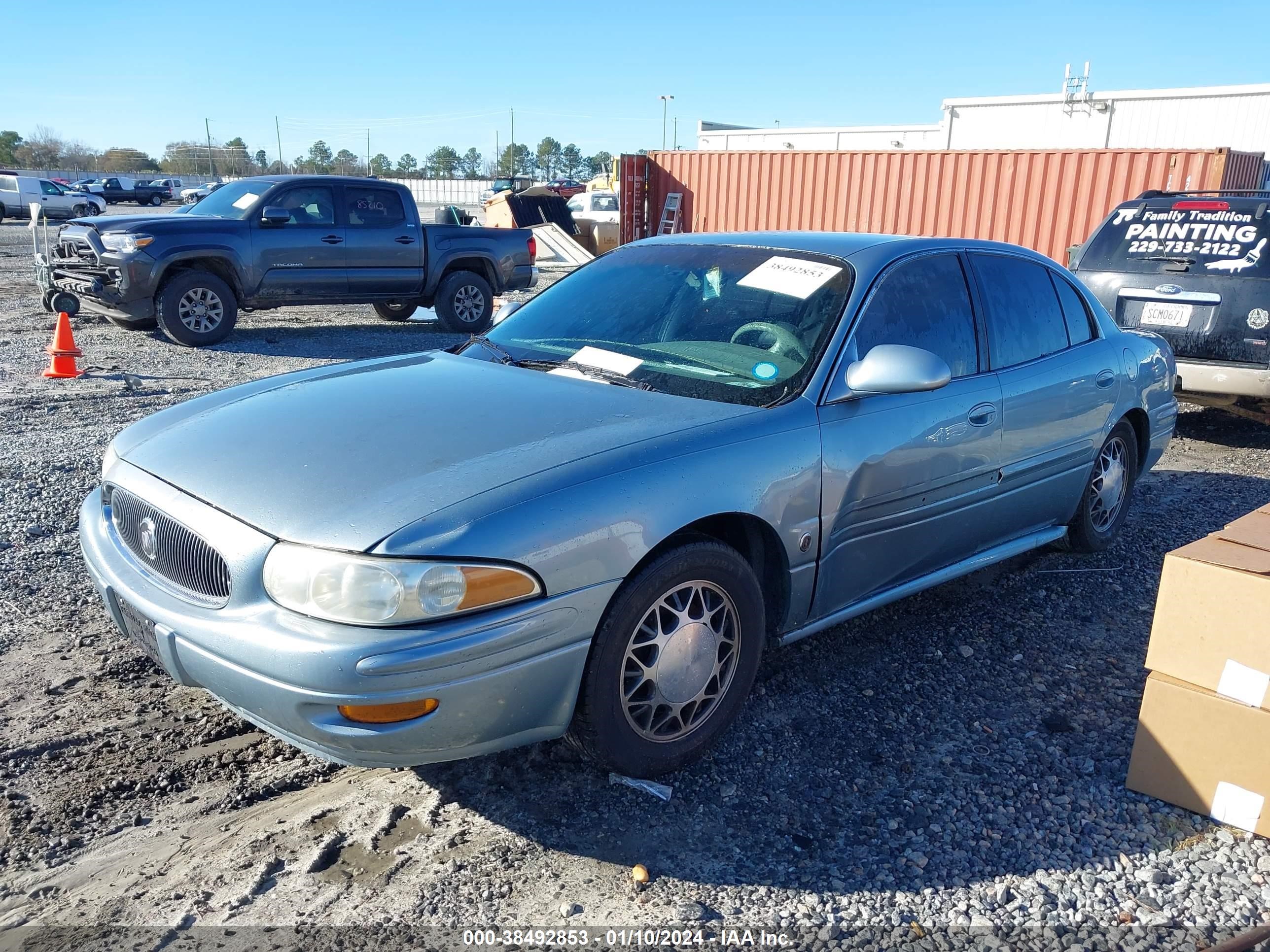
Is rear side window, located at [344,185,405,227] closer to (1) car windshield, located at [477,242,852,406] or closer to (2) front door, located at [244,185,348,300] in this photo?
(2) front door, located at [244,185,348,300]

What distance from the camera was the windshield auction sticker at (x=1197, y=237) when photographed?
739 cm

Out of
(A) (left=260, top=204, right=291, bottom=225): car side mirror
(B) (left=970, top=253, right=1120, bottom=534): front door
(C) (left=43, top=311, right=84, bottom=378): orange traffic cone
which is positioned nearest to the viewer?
(B) (left=970, top=253, right=1120, bottom=534): front door

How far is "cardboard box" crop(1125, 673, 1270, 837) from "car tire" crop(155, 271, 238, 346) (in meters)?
9.84

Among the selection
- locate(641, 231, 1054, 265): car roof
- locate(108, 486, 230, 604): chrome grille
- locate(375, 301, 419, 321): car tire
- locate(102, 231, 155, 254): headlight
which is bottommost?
locate(375, 301, 419, 321): car tire

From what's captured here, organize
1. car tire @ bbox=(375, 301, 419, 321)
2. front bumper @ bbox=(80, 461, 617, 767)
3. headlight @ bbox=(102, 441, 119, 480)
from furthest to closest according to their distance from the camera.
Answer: car tire @ bbox=(375, 301, 419, 321) < headlight @ bbox=(102, 441, 119, 480) < front bumper @ bbox=(80, 461, 617, 767)

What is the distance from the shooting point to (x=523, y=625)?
8.38 ft

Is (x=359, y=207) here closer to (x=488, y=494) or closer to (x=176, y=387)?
(x=176, y=387)

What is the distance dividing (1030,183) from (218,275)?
11212 mm

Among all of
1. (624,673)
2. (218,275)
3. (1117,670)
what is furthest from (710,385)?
(218,275)

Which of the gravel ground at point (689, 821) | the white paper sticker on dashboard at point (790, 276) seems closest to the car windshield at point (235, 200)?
the gravel ground at point (689, 821)

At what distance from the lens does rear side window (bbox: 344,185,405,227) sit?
11594 mm

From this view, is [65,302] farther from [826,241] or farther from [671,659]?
[671,659]

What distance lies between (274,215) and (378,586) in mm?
9426

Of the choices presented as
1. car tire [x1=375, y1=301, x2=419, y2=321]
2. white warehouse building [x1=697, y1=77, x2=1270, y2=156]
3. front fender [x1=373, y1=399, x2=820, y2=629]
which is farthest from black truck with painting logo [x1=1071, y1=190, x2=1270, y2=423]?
white warehouse building [x1=697, y1=77, x2=1270, y2=156]
